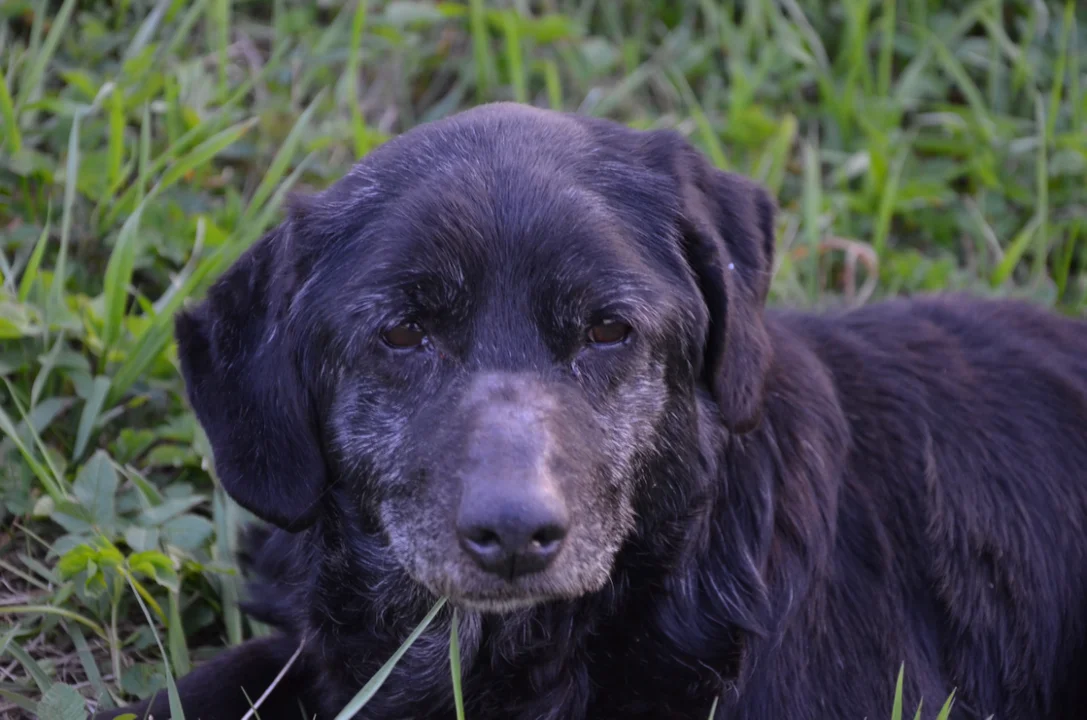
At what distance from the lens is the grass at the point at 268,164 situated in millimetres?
4113

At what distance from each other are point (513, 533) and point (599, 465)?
37 centimetres

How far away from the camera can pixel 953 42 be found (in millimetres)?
7051

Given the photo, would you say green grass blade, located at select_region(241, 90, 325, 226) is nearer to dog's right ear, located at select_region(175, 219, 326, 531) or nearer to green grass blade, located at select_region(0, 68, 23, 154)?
green grass blade, located at select_region(0, 68, 23, 154)

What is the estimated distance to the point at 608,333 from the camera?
320 cm

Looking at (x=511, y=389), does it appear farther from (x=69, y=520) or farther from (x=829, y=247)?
(x=829, y=247)

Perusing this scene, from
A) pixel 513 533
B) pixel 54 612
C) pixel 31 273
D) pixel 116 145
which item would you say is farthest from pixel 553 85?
pixel 513 533

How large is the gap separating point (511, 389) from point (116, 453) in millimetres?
2014

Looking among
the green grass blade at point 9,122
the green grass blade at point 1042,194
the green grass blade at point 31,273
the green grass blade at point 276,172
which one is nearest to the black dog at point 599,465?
the green grass blade at point 31,273

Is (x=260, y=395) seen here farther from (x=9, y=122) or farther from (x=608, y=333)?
(x=9, y=122)

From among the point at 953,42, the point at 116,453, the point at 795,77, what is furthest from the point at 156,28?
the point at 953,42

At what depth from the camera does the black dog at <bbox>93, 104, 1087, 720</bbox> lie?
3.14m

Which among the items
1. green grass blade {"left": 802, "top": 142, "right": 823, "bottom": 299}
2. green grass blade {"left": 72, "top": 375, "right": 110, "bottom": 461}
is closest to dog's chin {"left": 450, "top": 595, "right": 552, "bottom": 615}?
green grass blade {"left": 72, "top": 375, "right": 110, "bottom": 461}

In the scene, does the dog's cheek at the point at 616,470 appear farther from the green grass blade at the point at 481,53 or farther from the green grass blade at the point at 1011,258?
the green grass blade at the point at 481,53

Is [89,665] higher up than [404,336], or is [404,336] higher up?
[404,336]
